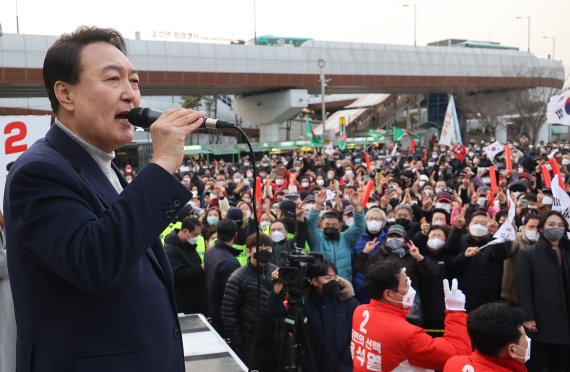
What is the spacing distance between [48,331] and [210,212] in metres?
7.99

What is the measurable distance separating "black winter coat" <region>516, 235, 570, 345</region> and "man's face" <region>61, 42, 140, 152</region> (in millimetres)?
5210

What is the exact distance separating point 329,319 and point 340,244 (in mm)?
2300

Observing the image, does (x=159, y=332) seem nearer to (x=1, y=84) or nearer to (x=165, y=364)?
(x=165, y=364)

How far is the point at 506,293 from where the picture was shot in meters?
6.29

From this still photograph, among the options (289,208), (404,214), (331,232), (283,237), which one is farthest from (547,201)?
(283,237)

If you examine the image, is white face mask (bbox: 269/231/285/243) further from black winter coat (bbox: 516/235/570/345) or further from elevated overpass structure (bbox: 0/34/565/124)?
elevated overpass structure (bbox: 0/34/565/124)

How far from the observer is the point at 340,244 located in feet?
22.7

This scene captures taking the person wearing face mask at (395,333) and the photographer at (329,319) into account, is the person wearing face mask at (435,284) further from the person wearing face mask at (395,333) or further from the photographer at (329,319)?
the person wearing face mask at (395,333)

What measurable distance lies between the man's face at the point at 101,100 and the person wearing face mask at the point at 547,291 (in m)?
5.21

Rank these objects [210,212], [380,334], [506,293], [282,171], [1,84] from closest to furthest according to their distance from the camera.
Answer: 1. [380,334]
2. [506,293]
3. [210,212]
4. [282,171]
5. [1,84]

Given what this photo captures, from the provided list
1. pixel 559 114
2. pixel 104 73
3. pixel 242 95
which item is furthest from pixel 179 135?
pixel 242 95

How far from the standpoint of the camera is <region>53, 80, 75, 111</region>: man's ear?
1.58m

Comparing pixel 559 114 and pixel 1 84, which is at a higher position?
pixel 1 84

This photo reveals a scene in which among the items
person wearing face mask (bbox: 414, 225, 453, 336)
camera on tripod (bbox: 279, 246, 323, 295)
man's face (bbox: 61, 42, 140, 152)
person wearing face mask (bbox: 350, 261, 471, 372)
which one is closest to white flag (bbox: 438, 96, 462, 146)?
person wearing face mask (bbox: 414, 225, 453, 336)
